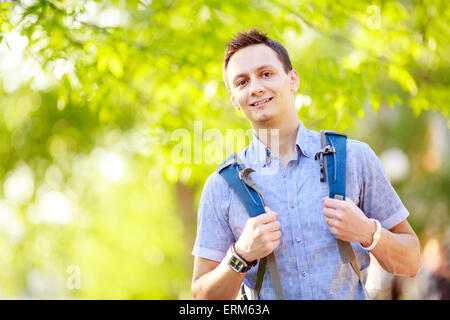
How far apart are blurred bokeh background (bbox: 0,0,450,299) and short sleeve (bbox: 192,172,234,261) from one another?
0.74 metres

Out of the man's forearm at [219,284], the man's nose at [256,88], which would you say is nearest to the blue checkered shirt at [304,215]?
the man's forearm at [219,284]

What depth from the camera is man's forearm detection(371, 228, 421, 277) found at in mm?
1938

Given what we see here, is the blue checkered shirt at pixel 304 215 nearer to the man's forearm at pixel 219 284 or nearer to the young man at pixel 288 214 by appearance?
Answer: the young man at pixel 288 214

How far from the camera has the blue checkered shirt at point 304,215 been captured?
199cm

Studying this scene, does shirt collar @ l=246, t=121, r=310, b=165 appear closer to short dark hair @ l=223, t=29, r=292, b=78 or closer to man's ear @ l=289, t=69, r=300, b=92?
man's ear @ l=289, t=69, r=300, b=92

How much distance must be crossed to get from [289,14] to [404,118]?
15.8m

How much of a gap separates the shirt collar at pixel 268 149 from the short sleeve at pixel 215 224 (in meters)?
0.21

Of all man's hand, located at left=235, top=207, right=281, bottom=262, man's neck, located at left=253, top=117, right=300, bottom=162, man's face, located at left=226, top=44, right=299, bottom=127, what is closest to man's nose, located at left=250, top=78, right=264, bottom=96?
man's face, located at left=226, top=44, right=299, bottom=127

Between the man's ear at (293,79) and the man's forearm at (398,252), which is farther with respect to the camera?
the man's ear at (293,79)

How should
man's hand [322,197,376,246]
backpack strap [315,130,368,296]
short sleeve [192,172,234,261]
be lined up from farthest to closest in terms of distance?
short sleeve [192,172,234,261] < backpack strap [315,130,368,296] < man's hand [322,197,376,246]

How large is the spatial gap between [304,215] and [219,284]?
0.46 meters

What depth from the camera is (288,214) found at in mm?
2064

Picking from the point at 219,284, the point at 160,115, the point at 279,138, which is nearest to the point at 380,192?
the point at 279,138

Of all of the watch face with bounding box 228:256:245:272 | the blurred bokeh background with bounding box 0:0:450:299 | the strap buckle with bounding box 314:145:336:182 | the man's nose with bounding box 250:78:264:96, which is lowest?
the watch face with bounding box 228:256:245:272
